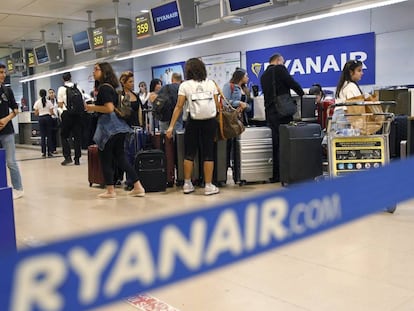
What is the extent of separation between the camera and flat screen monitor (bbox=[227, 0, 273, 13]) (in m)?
5.88

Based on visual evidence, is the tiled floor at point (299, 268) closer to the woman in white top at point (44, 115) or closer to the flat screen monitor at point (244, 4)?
the flat screen monitor at point (244, 4)

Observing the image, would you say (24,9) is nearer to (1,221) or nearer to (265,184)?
(265,184)

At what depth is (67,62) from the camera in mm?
16641

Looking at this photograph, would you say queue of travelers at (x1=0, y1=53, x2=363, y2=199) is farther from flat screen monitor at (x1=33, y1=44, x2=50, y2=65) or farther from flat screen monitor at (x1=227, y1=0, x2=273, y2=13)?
flat screen monitor at (x1=33, y1=44, x2=50, y2=65)

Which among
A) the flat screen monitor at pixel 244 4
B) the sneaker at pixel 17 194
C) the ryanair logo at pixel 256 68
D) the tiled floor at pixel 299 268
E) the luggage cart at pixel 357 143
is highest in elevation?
the flat screen monitor at pixel 244 4

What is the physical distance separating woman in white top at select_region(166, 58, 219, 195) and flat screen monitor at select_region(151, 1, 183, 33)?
3.14 meters

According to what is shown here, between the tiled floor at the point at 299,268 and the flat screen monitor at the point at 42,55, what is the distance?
8.57 m

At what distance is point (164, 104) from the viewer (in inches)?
214

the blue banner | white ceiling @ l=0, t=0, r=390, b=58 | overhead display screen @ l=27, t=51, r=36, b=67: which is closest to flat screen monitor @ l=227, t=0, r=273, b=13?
white ceiling @ l=0, t=0, r=390, b=58

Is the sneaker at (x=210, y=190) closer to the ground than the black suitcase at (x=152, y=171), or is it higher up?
closer to the ground

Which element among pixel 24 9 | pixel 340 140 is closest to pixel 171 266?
pixel 340 140

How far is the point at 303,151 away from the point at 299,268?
216cm

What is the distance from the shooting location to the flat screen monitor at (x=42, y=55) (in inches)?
474

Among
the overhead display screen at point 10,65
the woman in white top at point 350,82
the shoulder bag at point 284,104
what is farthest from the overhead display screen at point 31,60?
the woman in white top at point 350,82
